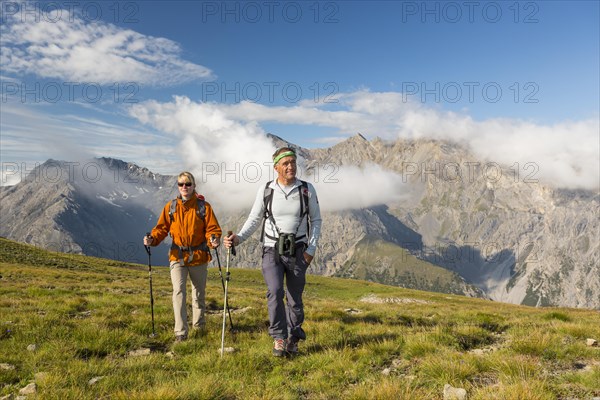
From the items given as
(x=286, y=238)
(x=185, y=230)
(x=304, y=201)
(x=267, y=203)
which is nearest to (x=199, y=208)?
(x=185, y=230)

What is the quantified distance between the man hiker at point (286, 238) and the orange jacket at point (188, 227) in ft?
6.59

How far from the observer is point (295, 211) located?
8.23 m

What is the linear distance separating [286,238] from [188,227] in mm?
3404

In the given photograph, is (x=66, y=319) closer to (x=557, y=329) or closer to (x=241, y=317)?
(x=241, y=317)

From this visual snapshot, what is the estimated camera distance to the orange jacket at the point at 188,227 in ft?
32.6

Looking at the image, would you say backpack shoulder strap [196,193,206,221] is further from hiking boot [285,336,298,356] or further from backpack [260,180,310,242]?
hiking boot [285,336,298,356]

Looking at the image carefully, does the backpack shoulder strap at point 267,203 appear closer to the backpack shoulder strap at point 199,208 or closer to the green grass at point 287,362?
the backpack shoulder strap at point 199,208

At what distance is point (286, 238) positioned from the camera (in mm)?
8016

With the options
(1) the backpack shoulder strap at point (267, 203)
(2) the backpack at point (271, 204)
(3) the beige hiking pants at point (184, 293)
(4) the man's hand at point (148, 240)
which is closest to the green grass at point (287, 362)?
(3) the beige hiking pants at point (184, 293)

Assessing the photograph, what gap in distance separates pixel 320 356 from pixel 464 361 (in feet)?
9.14

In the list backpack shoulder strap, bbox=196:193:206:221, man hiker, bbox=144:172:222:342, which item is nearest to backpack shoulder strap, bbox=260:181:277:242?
man hiker, bbox=144:172:222:342

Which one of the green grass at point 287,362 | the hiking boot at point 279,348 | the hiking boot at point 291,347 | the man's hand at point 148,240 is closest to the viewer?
the green grass at point 287,362

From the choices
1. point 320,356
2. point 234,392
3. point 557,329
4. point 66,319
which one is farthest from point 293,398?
point 557,329

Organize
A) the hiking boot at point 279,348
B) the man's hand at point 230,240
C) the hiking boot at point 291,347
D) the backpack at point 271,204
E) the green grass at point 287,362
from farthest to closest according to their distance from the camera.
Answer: the backpack at point 271,204 < the man's hand at point 230,240 < the hiking boot at point 291,347 < the hiking boot at point 279,348 < the green grass at point 287,362
